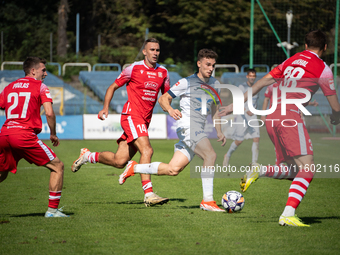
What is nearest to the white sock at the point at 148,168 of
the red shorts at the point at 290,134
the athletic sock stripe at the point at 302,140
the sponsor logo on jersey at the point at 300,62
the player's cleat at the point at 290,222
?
the red shorts at the point at 290,134

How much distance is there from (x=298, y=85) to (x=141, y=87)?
100 inches

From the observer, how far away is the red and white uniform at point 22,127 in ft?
18.8

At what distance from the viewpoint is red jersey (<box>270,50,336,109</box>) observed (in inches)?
216

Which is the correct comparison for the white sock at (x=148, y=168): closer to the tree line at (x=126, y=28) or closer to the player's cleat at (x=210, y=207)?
the player's cleat at (x=210, y=207)

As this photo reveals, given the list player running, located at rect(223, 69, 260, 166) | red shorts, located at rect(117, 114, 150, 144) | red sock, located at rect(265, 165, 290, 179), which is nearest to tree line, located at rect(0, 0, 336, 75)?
Result: player running, located at rect(223, 69, 260, 166)

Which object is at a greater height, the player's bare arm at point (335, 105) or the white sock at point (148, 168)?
the player's bare arm at point (335, 105)

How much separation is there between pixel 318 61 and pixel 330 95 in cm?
43

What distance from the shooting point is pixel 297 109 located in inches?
222

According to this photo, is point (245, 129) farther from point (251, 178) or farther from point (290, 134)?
point (290, 134)

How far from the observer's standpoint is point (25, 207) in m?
6.70

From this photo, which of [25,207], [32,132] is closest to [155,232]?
[32,132]

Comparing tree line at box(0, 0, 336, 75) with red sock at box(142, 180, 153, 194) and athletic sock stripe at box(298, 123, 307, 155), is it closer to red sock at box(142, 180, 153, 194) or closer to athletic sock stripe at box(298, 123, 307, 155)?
red sock at box(142, 180, 153, 194)

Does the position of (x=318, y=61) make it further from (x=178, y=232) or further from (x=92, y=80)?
(x=92, y=80)

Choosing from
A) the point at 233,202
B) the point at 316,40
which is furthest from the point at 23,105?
the point at 316,40
